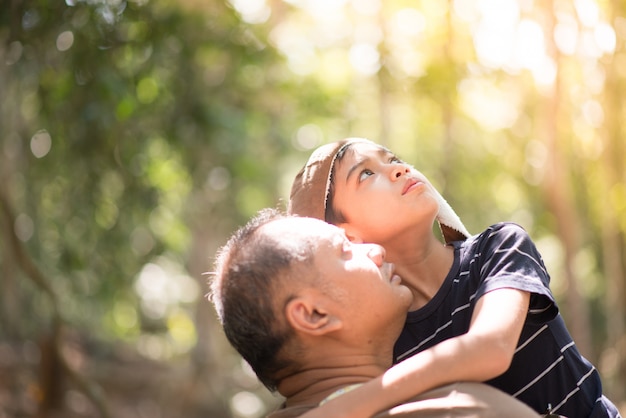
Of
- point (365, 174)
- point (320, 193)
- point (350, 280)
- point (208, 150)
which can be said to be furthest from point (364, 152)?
point (208, 150)

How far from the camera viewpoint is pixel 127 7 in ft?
17.3

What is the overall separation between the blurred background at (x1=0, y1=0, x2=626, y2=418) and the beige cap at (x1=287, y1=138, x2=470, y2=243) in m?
0.98

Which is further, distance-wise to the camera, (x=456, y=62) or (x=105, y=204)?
(x=456, y=62)

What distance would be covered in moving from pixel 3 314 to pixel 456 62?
293 inches

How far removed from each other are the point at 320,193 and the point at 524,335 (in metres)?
0.77

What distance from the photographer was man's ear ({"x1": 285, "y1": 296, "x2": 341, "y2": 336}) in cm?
206

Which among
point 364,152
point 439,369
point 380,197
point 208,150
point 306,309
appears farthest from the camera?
point 208,150

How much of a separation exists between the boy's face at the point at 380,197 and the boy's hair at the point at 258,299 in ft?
1.66

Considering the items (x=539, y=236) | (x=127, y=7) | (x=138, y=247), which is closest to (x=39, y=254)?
(x=138, y=247)

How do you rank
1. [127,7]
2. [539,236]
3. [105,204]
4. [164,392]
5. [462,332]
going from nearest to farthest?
[462,332]
[127,7]
[105,204]
[164,392]
[539,236]

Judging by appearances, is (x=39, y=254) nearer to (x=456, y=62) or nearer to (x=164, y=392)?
(x=164, y=392)

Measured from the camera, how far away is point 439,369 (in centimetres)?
196

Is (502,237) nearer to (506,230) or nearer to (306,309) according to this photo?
(506,230)

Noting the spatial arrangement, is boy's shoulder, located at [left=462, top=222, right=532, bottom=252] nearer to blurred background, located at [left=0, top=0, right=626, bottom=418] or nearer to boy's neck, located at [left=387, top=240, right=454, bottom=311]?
boy's neck, located at [left=387, top=240, right=454, bottom=311]
